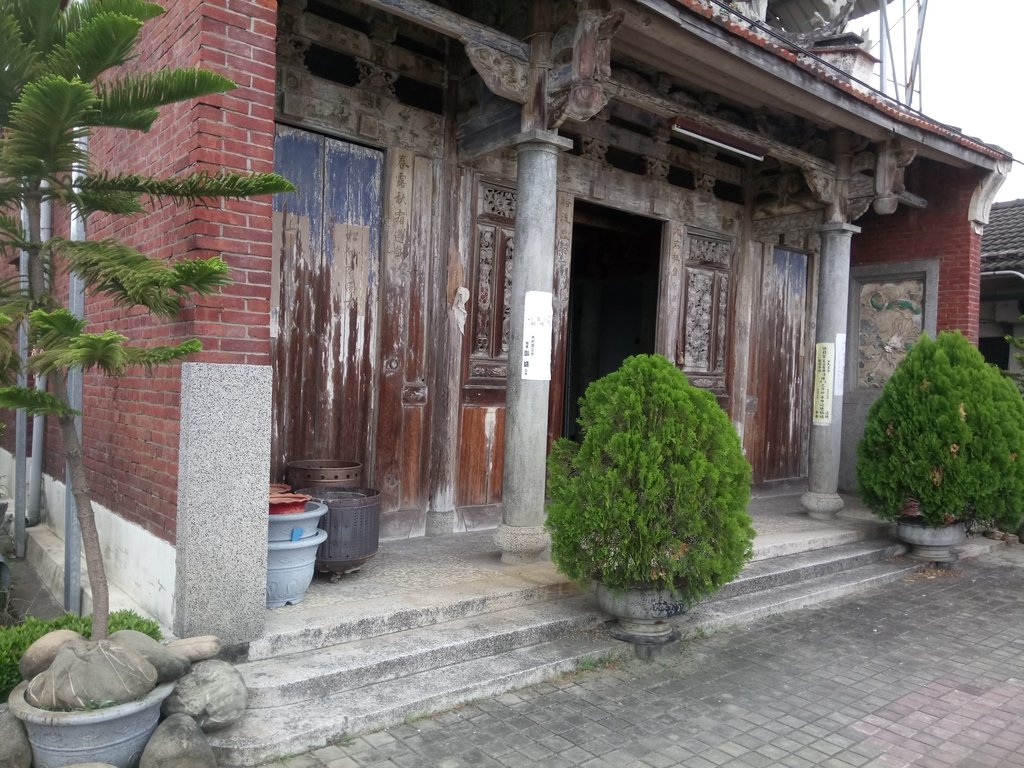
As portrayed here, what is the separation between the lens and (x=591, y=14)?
4.98 metres

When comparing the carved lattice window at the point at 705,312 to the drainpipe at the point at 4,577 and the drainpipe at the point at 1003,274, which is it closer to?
the drainpipe at the point at 1003,274

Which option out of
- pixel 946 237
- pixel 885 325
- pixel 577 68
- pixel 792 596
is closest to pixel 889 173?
pixel 946 237

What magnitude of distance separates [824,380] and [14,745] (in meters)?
7.21

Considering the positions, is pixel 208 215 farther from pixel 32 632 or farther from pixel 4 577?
pixel 4 577

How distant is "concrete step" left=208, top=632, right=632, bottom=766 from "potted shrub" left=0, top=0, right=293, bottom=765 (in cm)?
52

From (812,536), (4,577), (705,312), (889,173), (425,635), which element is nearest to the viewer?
(425,635)

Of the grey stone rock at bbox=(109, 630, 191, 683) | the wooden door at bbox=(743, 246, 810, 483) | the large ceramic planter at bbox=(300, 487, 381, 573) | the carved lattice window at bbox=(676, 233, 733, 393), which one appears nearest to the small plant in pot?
the large ceramic planter at bbox=(300, 487, 381, 573)

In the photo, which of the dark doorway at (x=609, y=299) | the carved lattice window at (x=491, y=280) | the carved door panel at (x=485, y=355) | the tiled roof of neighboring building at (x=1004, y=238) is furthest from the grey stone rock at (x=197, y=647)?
the tiled roof of neighboring building at (x=1004, y=238)

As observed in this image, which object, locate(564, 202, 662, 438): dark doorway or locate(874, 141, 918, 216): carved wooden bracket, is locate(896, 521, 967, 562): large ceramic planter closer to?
locate(874, 141, 918, 216): carved wooden bracket

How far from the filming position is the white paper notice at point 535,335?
5.34 m

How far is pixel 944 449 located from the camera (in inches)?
264

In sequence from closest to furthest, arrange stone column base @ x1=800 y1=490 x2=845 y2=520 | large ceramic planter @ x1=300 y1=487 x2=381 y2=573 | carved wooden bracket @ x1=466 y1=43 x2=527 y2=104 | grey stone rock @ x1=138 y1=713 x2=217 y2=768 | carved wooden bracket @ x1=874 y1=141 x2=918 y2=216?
grey stone rock @ x1=138 y1=713 x2=217 y2=768 → large ceramic planter @ x1=300 y1=487 x2=381 y2=573 → carved wooden bracket @ x1=466 y1=43 x2=527 y2=104 → carved wooden bracket @ x1=874 y1=141 x2=918 y2=216 → stone column base @ x1=800 y1=490 x2=845 y2=520

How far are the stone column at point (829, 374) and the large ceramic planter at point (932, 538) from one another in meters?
0.73

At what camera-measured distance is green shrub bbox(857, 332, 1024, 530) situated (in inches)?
263
